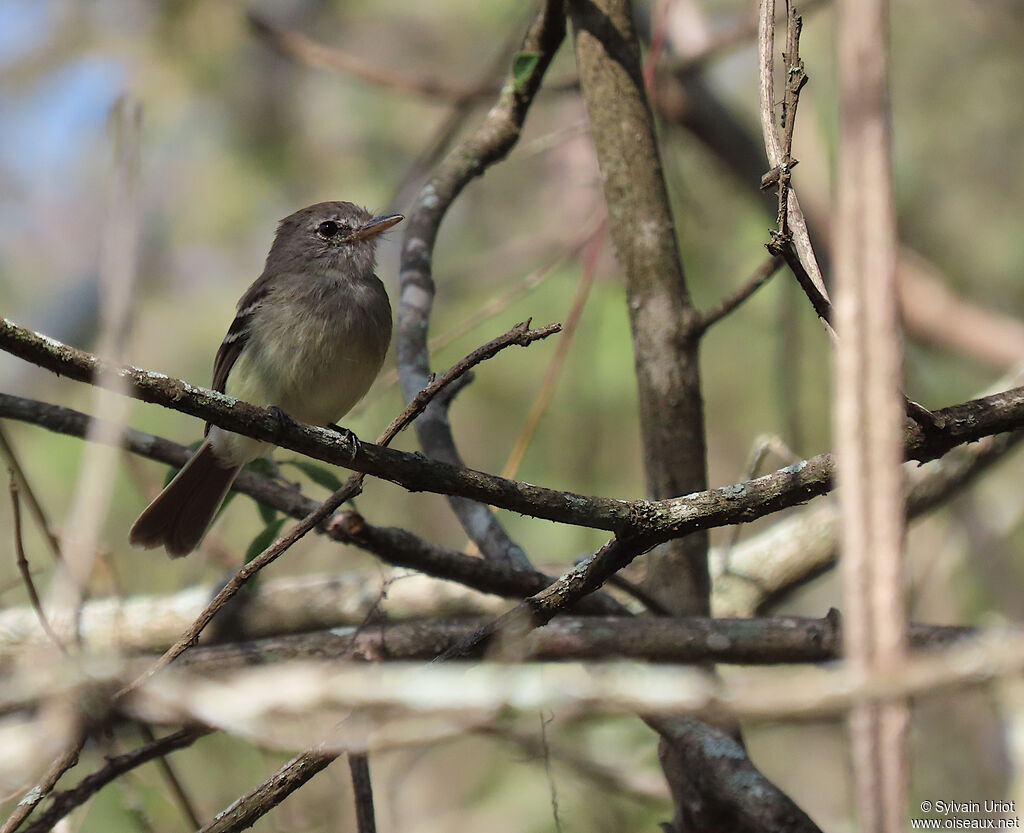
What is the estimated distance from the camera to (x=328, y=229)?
15.1 feet

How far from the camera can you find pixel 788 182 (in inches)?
70.9

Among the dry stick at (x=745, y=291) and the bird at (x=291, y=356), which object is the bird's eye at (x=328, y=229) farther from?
the dry stick at (x=745, y=291)

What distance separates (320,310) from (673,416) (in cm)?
152

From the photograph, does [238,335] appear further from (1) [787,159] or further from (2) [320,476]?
(1) [787,159]

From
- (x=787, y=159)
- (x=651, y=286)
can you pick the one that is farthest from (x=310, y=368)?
(x=787, y=159)

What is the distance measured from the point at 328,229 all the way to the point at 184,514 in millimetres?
1412

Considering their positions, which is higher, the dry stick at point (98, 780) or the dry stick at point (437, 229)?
the dry stick at point (437, 229)

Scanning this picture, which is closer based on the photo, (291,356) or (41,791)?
(41,791)

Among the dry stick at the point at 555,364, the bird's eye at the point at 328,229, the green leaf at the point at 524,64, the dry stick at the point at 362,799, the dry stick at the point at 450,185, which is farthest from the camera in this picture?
the bird's eye at the point at 328,229

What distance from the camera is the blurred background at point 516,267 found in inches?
193

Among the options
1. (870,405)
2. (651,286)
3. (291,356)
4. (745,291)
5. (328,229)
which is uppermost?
(328,229)

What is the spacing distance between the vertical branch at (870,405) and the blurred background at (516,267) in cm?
204

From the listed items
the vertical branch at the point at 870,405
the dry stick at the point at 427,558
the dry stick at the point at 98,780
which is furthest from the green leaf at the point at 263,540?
the vertical branch at the point at 870,405

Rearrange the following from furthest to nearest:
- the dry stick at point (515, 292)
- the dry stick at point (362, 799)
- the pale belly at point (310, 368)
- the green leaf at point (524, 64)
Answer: the dry stick at point (515, 292), the pale belly at point (310, 368), the green leaf at point (524, 64), the dry stick at point (362, 799)
